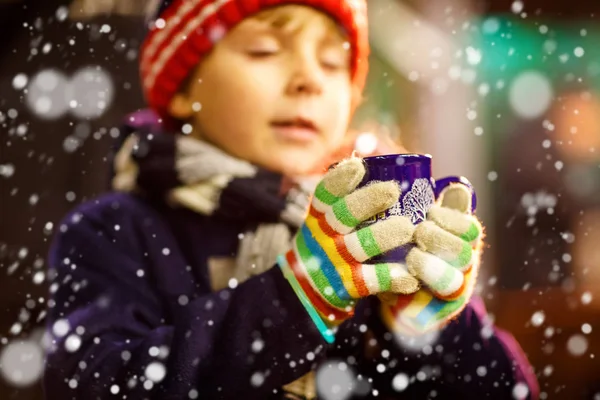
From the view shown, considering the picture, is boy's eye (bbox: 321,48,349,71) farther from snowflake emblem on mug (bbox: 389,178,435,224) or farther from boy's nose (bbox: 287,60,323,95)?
snowflake emblem on mug (bbox: 389,178,435,224)

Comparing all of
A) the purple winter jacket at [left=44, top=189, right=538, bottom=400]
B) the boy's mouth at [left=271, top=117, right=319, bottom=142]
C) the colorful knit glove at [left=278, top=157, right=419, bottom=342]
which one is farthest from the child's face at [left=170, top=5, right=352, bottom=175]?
the colorful knit glove at [left=278, top=157, right=419, bottom=342]

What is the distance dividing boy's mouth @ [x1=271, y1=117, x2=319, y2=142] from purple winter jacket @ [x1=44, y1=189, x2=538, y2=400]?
134mm

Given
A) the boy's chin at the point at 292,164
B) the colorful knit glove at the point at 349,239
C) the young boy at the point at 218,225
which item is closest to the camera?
the colorful knit glove at the point at 349,239

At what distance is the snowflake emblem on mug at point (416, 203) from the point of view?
470mm

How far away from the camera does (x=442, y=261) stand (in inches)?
18.5

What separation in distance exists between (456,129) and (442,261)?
62cm

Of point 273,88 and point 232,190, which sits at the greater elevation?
point 273,88

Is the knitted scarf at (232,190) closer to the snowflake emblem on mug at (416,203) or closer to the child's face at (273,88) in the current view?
the child's face at (273,88)

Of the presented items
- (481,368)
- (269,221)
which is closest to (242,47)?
(269,221)

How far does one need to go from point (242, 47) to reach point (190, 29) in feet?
0.23

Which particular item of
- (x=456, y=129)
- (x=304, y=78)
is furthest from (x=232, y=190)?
Answer: (x=456, y=129)

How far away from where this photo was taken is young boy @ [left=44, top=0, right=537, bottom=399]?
609 millimetres

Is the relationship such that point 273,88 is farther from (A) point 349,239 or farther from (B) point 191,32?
(A) point 349,239

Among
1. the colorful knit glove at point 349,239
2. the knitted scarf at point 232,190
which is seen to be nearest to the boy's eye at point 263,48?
the knitted scarf at point 232,190
